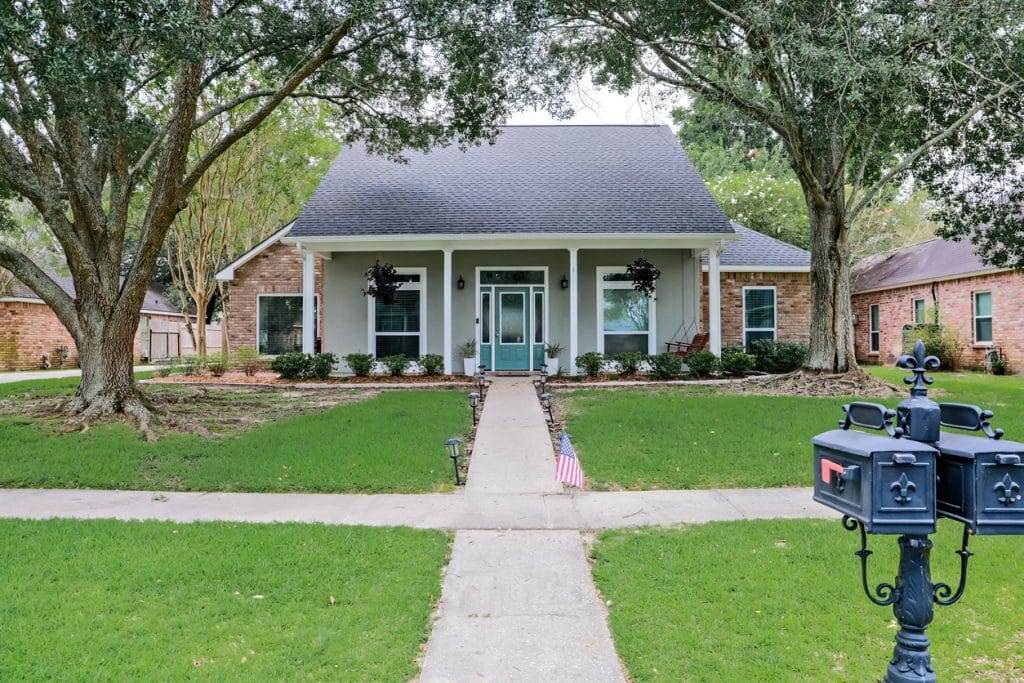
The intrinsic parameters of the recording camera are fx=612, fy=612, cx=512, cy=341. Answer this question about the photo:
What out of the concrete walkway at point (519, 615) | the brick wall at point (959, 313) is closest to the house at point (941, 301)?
the brick wall at point (959, 313)

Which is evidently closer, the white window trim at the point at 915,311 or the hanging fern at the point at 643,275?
the hanging fern at the point at 643,275

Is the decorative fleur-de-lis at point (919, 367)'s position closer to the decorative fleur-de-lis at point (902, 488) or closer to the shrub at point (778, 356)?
the decorative fleur-de-lis at point (902, 488)

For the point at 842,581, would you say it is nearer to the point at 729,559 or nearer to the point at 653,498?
the point at 729,559

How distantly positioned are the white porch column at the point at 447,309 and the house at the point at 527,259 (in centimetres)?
3

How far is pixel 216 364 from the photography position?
14.9m

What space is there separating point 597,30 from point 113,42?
7720 millimetres

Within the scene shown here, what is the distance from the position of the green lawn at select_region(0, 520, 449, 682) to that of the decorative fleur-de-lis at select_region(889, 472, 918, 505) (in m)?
2.14

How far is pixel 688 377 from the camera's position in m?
13.5

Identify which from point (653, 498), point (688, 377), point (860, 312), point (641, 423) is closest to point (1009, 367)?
point (860, 312)

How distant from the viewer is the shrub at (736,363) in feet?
45.0

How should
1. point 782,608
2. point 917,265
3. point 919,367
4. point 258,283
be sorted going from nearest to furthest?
point 919,367
point 782,608
point 258,283
point 917,265

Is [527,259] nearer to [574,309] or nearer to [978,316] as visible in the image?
[574,309]

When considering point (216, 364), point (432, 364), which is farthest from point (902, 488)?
point (216, 364)

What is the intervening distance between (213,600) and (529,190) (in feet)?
43.0
